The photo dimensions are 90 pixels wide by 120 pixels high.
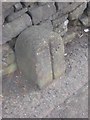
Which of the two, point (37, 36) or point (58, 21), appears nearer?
point (37, 36)

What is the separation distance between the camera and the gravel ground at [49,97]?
109 inches

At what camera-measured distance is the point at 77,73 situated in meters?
3.13

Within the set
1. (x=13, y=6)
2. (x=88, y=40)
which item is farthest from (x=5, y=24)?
(x=88, y=40)

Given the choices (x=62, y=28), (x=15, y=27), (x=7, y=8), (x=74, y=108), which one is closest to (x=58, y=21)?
(x=62, y=28)

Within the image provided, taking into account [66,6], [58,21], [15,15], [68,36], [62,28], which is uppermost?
[15,15]

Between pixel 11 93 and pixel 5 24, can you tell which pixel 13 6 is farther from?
pixel 11 93

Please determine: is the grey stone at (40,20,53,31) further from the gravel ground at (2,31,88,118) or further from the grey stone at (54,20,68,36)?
the gravel ground at (2,31,88,118)

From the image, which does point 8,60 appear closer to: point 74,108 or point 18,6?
point 18,6

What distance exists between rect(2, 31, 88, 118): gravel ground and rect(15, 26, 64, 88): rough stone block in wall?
9 cm

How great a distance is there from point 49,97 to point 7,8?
2.83 feet

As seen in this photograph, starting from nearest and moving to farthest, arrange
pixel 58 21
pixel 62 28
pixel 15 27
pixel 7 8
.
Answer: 1. pixel 7 8
2. pixel 15 27
3. pixel 58 21
4. pixel 62 28

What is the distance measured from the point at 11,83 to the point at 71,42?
851mm

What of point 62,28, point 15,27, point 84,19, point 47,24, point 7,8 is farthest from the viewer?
point 84,19

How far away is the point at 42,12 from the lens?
290cm
